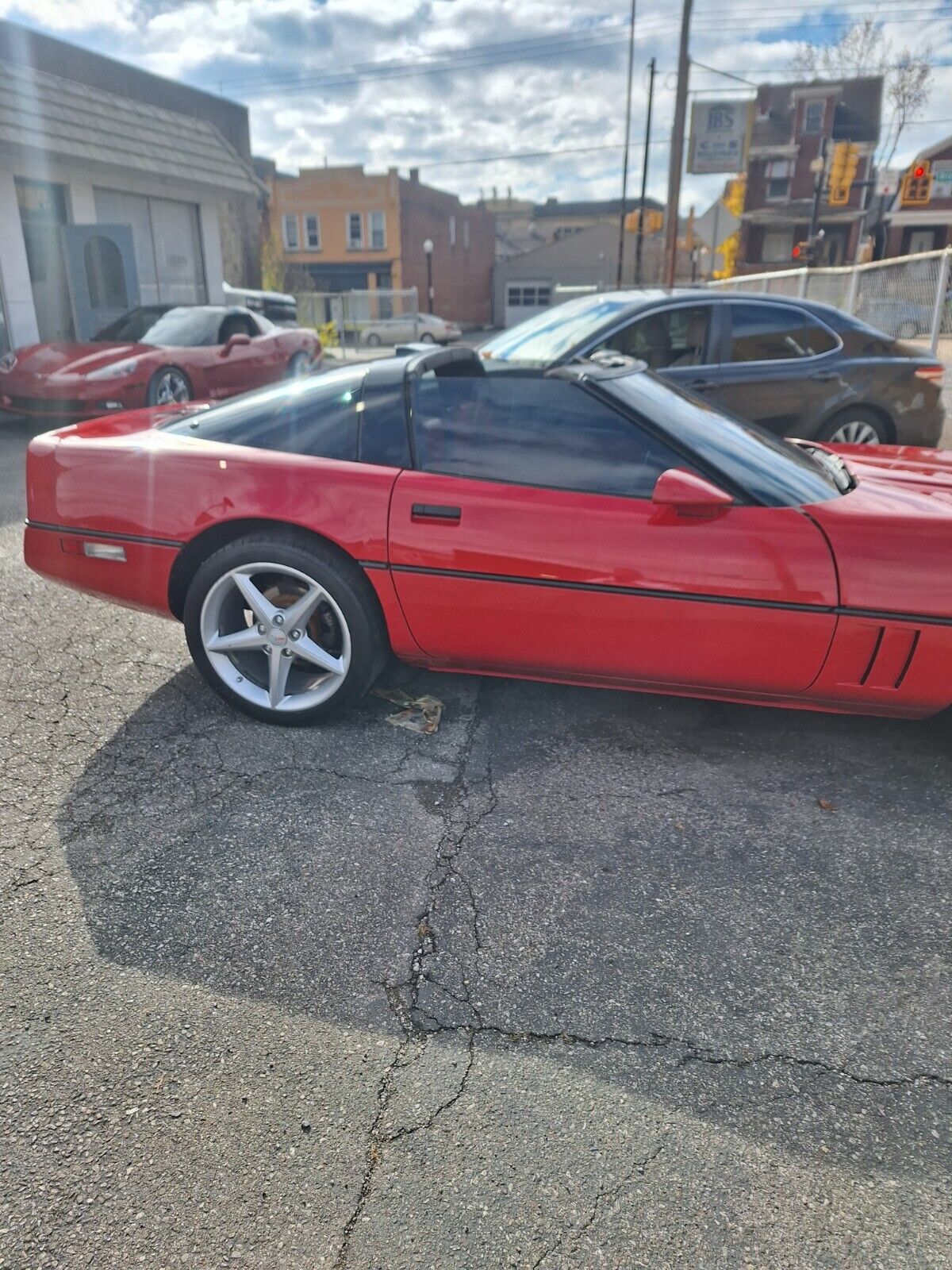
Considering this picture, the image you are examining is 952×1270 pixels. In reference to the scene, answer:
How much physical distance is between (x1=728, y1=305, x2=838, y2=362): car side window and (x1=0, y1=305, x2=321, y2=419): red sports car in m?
4.67

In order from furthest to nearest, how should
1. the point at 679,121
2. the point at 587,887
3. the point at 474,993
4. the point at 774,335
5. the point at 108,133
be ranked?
the point at 679,121 → the point at 108,133 → the point at 774,335 → the point at 587,887 → the point at 474,993

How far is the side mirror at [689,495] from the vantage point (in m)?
2.63

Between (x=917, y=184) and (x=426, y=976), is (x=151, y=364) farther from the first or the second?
(x=917, y=184)

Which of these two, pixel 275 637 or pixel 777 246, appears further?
pixel 777 246

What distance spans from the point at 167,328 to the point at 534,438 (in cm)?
793

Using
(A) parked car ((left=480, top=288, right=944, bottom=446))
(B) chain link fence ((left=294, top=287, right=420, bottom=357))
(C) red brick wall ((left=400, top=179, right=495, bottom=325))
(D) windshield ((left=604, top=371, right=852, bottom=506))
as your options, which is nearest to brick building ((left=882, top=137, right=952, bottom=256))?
(B) chain link fence ((left=294, top=287, right=420, bottom=357))

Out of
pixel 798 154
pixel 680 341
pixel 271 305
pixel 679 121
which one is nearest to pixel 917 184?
pixel 679 121

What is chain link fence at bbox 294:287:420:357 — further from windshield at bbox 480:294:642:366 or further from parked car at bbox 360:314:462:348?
windshield at bbox 480:294:642:366

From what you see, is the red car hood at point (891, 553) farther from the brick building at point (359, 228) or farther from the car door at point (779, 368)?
the brick building at point (359, 228)

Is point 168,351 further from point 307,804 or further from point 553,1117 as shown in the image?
point 553,1117

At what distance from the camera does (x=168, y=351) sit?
8781mm

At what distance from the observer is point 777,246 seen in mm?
40812

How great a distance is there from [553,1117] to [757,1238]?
0.40 m

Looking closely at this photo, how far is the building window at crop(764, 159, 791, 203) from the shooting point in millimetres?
40656
